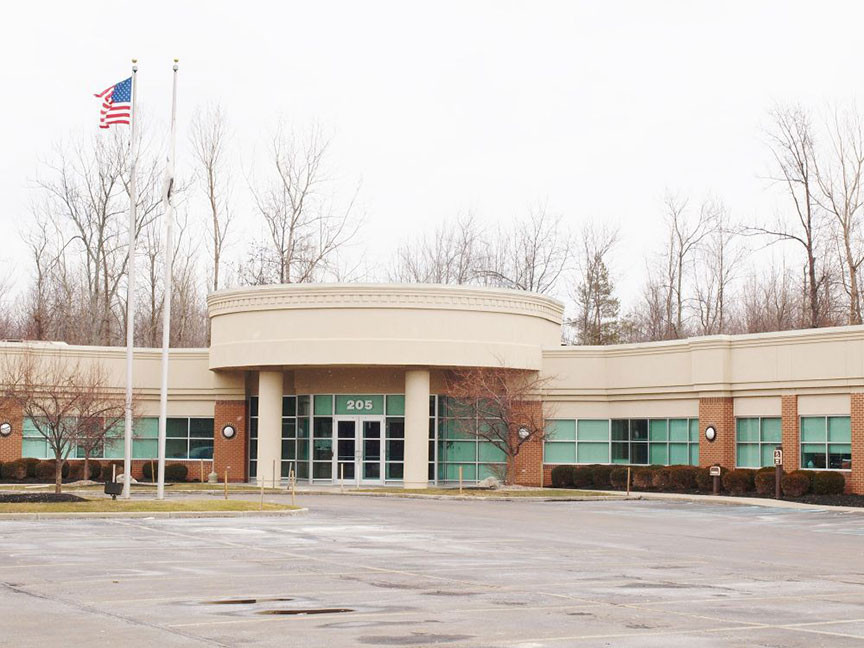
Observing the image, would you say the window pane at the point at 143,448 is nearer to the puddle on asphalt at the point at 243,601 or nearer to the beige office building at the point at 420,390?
the beige office building at the point at 420,390

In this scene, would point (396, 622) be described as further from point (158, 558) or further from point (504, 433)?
point (504, 433)

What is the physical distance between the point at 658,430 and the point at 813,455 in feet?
23.4

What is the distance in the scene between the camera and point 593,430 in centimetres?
4738

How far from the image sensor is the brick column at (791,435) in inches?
1569

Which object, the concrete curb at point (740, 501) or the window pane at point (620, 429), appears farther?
the window pane at point (620, 429)

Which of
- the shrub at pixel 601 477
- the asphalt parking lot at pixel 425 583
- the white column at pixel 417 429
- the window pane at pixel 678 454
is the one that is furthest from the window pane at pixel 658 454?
the asphalt parking lot at pixel 425 583

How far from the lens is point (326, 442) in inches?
1852

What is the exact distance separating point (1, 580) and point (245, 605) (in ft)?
12.9

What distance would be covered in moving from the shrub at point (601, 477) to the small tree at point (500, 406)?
2.34 metres

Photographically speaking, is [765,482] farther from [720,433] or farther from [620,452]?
[620,452]

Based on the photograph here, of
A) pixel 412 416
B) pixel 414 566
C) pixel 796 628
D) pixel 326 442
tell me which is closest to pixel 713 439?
pixel 412 416

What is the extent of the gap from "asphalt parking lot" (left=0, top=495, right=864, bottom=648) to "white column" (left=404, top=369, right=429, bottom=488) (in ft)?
51.4

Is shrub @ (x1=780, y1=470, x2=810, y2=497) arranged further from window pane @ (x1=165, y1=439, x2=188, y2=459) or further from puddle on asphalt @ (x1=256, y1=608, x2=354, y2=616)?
puddle on asphalt @ (x1=256, y1=608, x2=354, y2=616)

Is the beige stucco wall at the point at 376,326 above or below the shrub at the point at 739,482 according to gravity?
above
